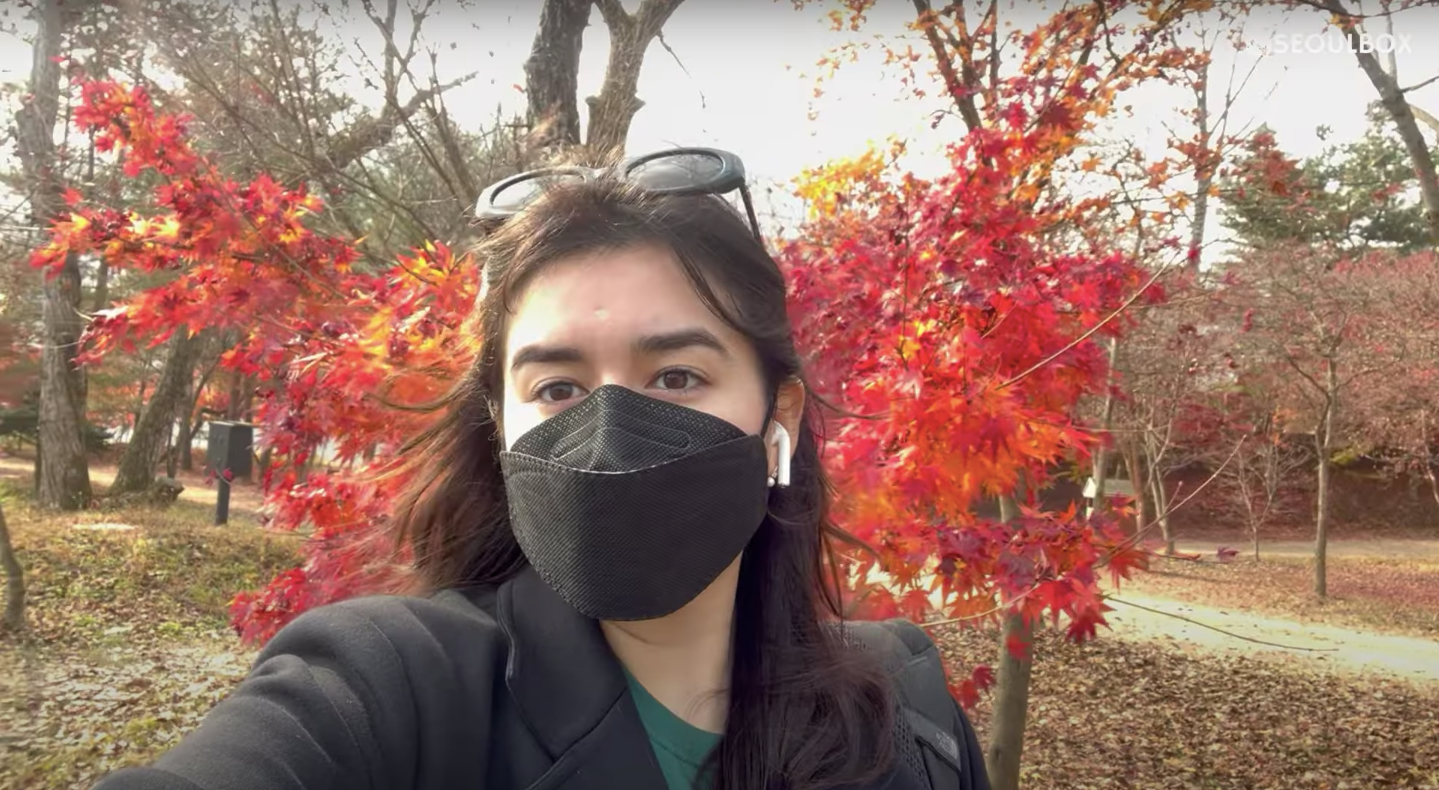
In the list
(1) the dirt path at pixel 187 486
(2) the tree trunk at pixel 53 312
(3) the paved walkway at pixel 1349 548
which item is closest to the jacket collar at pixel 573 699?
(2) the tree trunk at pixel 53 312

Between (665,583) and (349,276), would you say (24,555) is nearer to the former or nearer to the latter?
(349,276)

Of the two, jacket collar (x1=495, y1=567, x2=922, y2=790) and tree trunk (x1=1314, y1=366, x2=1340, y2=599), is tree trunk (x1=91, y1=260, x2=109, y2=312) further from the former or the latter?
tree trunk (x1=1314, y1=366, x2=1340, y2=599)

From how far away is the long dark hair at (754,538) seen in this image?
1.26 metres

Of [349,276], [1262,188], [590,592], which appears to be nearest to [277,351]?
[349,276]

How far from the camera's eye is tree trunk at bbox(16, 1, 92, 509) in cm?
849

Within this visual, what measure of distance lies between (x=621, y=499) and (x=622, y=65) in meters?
3.54

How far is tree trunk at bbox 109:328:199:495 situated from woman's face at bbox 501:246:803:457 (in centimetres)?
1266

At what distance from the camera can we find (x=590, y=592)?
1168 mm

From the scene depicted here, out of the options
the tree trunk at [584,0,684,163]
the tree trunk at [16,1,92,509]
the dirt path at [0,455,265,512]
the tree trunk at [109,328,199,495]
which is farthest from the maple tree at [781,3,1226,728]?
the dirt path at [0,455,265,512]

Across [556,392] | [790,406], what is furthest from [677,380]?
[790,406]

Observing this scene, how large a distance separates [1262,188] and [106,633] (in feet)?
30.0

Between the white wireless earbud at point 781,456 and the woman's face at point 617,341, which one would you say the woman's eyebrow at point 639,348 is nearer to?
the woman's face at point 617,341

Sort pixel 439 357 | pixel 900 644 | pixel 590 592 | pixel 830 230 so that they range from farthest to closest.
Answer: pixel 830 230 < pixel 439 357 < pixel 900 644 < pixel 590 592

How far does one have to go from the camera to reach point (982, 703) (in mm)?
6934
